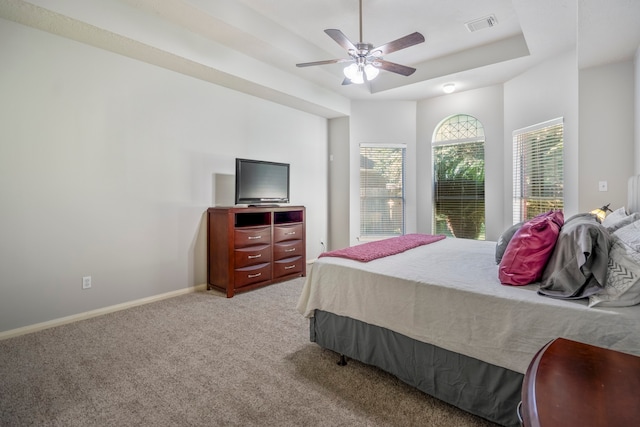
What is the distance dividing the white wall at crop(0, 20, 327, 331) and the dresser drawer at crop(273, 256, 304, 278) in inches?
35.9

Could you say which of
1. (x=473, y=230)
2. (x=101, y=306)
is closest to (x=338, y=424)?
(x=101, y=306)

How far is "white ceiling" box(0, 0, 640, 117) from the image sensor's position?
2.55 meters

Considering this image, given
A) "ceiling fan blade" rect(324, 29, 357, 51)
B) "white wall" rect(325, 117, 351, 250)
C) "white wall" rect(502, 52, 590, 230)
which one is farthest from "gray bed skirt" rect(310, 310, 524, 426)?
"white wall" rect(325, 117, 351, 250)

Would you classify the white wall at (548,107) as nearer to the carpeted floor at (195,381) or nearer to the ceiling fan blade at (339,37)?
the ceiling fan blade at (339,37)

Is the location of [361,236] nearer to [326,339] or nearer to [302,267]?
[302,267]

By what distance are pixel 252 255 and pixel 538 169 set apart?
150 inches

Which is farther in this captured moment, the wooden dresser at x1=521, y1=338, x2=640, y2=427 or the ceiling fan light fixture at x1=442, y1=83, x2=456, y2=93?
the ceiling fan light fixture at x1=442, y1=83, x2=456, y2=93

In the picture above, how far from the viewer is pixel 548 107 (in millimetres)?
3795

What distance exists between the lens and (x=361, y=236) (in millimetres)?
5602

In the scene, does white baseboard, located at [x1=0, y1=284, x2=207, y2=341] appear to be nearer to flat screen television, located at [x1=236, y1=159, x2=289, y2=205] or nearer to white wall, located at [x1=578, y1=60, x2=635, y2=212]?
flat screen television, located at [x1=236, y1=159, x2=289, y2=205]

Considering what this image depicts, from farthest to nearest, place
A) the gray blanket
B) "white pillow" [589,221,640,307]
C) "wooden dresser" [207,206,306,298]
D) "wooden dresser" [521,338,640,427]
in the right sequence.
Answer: "wooden dresser" [207,206,306,298], the gray blanket, "white pillow" [589,221,640,307], "wooden dresser" [521,338,640,427]

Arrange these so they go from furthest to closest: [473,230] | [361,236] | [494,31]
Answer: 1. [361,236]
2. [473,230]
3. [494,31]

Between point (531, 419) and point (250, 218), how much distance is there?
385 cm

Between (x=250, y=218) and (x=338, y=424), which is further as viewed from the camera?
(x=250, y=218)
